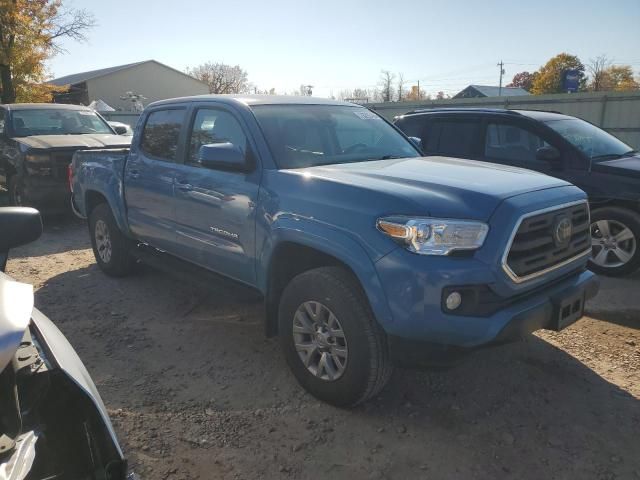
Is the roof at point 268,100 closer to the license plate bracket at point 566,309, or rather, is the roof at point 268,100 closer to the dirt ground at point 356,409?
the dirt ground at point 356,409

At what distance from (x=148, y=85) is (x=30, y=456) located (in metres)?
52.0

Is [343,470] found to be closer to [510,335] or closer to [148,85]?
[510,335]

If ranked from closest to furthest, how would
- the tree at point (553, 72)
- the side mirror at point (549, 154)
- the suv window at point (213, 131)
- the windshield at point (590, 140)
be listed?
the suv window at point (213, 131) → the side mirror at point (549, 154) → the windshield at point (590, 140) → the tree at point (553, 72)

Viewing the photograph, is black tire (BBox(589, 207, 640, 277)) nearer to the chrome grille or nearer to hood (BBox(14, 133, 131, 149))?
the chrome grille

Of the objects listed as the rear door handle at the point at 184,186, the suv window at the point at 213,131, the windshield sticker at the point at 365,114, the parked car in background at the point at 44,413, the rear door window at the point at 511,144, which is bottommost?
the parked car in background at the point at 44,413

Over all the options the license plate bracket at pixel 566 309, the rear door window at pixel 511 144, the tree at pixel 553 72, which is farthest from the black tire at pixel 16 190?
the tree at pixel 553 72

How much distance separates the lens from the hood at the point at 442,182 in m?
2.69

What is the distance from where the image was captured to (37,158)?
7.68 meters

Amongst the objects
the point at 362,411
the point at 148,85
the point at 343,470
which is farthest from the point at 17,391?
the point at 148,85

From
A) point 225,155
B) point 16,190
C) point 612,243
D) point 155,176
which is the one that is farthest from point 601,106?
point 16,190

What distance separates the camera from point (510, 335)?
2619 mm

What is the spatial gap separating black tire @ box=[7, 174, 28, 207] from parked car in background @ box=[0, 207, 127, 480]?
729 centimetres

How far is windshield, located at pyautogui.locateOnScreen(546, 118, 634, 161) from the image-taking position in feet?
19.2

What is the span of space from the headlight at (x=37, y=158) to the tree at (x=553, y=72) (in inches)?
2243
